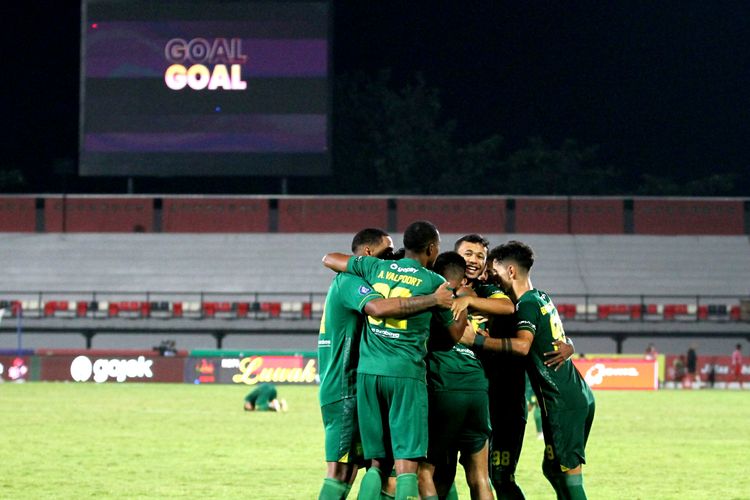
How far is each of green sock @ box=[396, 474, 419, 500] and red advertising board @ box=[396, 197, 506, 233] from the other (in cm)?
4778

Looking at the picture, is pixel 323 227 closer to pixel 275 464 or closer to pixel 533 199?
pixel 533 199

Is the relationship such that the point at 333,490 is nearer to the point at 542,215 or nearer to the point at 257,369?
the point at 257,369

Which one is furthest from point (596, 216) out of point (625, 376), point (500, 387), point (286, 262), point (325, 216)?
point (500, 387)

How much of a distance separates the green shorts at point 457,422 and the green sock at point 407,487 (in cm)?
51

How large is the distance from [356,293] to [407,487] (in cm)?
130

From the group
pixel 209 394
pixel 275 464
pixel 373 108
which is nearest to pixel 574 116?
pixel 373 108

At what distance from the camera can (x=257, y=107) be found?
4575 centimetres

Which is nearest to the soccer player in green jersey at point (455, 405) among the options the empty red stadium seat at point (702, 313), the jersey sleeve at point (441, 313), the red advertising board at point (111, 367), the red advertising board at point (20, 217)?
the jersey sleeve at point (441, 313)

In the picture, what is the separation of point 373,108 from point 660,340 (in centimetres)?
3859

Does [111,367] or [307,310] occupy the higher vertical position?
[307,310]

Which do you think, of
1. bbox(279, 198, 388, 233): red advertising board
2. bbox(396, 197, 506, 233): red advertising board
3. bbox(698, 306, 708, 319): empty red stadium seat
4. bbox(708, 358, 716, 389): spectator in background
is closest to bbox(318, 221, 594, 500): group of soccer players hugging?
bbox(708, 358, 716, 389): spectator in background

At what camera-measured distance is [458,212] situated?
56594mm

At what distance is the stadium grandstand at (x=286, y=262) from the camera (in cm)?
4734

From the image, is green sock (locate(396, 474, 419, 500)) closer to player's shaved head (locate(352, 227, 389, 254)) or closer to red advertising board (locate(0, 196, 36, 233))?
player's shaved head (locate(352, 227, 389, 254))
